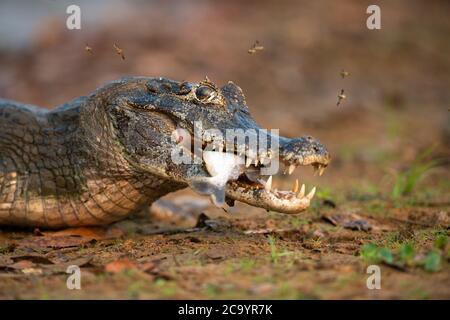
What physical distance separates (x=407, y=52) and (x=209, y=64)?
4154 millimetres

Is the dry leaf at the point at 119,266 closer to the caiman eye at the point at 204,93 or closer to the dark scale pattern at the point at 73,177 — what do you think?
the dark scale pattern at the point at 73,177

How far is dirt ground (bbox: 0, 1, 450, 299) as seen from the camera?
3.18 metres

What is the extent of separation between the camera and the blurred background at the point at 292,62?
29.6ft

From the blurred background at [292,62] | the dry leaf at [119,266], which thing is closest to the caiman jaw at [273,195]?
Result: the dry leaf at [119,266]

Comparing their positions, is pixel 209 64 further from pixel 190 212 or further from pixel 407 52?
pixel 190 212

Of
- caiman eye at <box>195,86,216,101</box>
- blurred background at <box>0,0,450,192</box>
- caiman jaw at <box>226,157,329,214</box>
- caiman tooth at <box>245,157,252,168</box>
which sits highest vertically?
blurred background at <box>0,0,450,192</box>

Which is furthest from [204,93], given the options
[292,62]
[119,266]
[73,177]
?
[292,62]

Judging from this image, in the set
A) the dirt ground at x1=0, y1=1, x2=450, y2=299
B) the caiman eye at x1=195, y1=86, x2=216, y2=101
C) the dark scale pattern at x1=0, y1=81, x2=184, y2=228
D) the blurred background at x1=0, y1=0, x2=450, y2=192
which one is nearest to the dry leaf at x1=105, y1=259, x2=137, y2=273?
the dirt ground at x1=0, y1=1, x2=450, y2=299

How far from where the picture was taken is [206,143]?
4.02m

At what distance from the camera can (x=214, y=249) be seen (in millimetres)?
3801

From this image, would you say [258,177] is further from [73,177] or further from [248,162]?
[73,177]

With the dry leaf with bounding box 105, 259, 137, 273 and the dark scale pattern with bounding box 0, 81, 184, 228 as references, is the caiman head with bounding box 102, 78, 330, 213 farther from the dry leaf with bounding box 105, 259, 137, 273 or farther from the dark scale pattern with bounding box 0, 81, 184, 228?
the dry leaf with bounding box 105, 259, 137, 273

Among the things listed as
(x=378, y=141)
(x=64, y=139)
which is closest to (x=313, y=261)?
(x=64, y=139)
